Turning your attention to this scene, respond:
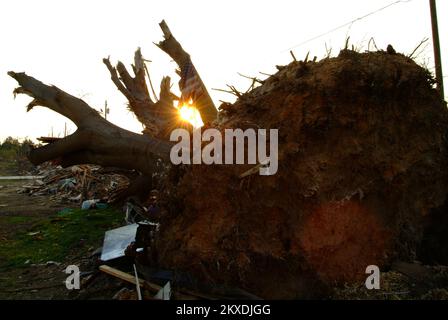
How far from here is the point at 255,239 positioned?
11.6 ft

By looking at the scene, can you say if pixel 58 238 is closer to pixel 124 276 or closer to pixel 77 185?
pixel 124 276

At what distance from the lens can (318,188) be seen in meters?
3.53

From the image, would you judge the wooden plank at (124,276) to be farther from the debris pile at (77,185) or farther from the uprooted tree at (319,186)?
the debris pile at (77,185)

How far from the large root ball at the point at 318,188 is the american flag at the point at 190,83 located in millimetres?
3850

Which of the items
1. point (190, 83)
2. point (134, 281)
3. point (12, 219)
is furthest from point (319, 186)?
point (12, 219)

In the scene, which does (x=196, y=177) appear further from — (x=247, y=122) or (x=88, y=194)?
(x=88, y=194)

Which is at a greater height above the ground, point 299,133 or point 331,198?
point 299,133

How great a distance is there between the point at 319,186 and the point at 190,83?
5014mm

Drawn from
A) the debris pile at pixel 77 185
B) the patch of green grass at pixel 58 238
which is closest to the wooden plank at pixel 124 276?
the patch of green grass at pixel 58 238

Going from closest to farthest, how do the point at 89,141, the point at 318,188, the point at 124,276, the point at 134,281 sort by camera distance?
1. the point at 318,188
2. the point at 134,281
3. the point at 124,276
4. the point at 89,141

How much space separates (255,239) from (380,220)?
1300 mm

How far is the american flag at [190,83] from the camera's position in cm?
791

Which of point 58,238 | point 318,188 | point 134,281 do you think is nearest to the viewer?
point 318,188
